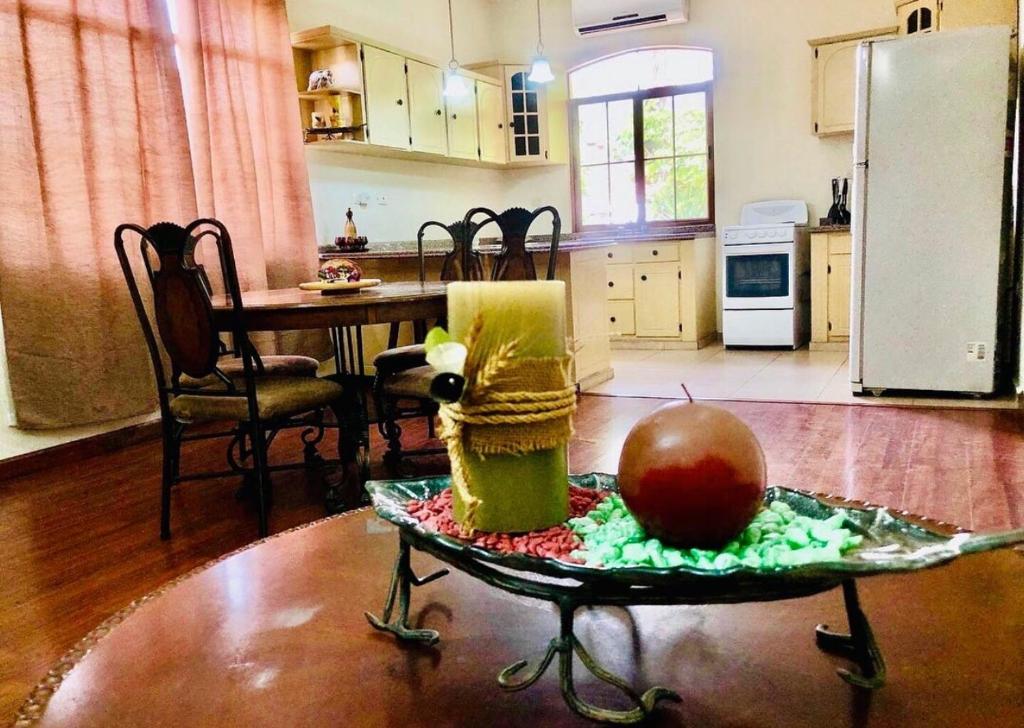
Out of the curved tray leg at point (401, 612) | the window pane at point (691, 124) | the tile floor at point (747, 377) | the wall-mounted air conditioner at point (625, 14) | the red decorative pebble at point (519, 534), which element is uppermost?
the wall-mounted air conditioner at point (625, 14)

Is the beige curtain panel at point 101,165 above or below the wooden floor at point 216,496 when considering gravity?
above

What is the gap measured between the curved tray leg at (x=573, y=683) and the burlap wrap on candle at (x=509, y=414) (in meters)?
0.11

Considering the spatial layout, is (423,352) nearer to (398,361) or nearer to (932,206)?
(398,361)

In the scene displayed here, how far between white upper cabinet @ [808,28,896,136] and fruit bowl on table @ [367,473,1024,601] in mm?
5740

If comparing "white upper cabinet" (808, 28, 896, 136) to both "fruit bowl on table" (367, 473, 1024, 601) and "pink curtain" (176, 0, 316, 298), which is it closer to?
"pink curtain" (176, 0, 316, 298)

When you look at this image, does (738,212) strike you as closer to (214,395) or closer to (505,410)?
(214,395)

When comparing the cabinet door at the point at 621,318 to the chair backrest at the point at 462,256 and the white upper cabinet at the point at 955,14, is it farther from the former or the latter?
the chair backrest at the point at 462,256

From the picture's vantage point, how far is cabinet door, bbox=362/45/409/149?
4902mm

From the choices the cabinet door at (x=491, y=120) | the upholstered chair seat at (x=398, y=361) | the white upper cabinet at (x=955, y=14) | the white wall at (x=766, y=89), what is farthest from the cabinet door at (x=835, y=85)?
the upholstered chair seat at (x=398, y=361)

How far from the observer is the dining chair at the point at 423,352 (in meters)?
2.66

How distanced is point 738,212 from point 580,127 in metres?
1.63

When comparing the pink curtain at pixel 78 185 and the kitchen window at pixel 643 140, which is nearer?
the pink curtain at pixel 78 185

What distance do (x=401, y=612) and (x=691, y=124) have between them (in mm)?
6342

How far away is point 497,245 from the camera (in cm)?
517
